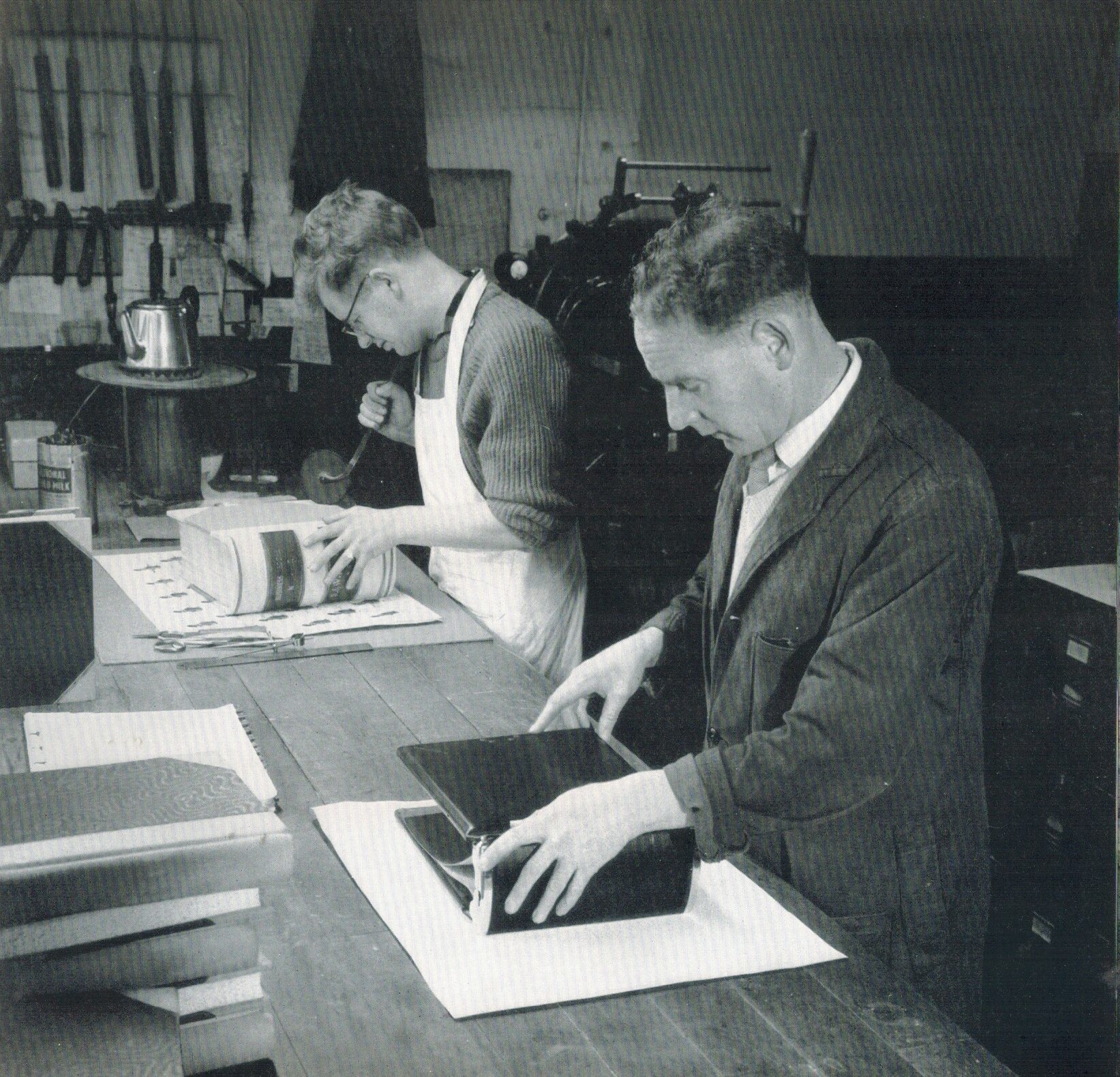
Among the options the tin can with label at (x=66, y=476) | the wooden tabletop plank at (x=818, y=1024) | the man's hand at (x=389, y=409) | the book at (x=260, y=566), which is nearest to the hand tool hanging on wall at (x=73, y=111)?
the tin can with label at (x=66, y=476)

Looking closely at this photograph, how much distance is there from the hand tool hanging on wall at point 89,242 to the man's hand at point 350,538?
5.97 feet

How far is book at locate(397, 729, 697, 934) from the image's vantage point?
4.29 ft

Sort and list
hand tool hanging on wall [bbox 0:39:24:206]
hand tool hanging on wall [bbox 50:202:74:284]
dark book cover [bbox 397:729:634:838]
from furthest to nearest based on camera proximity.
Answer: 1. hand tool hanging on wall [bbox 50:202:74:284]
2. hand tool hanging on wall [bbox 0:39:24:206]
3. dark book cover [bbox 397:729:634:838]

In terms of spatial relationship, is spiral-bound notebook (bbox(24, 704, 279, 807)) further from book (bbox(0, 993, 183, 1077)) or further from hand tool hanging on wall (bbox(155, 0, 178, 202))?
hand tool hanging on wall (bbox(155, 0, 178, 202))

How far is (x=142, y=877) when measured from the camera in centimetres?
93

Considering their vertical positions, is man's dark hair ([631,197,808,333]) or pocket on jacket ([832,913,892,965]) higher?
man's dark hair ([631,197,808,333])

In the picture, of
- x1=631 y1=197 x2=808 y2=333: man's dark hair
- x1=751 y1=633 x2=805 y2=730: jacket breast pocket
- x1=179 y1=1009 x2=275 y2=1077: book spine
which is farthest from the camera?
x1=751 y1=633 x2=805 y2=730: jacket breast pocket

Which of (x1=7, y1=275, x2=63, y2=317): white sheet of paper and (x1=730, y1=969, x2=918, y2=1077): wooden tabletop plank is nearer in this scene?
(x1=730, y1=969, x2=918, y2=1077): wooden tabletop plank

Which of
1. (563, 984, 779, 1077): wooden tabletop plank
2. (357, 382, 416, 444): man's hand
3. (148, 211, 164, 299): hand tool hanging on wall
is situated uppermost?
(148, 211, 164, 299): hand tool hanging on wall

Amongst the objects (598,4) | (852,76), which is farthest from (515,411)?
(852,76)

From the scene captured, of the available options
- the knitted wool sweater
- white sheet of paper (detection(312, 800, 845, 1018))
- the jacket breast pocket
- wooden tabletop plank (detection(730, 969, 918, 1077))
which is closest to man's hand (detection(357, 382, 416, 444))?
the knitted wool sweater

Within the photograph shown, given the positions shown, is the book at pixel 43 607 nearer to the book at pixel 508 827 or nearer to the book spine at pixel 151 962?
the book at pixel 508 827

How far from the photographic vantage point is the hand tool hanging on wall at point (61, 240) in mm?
3760

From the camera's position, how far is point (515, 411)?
8.48 ft
